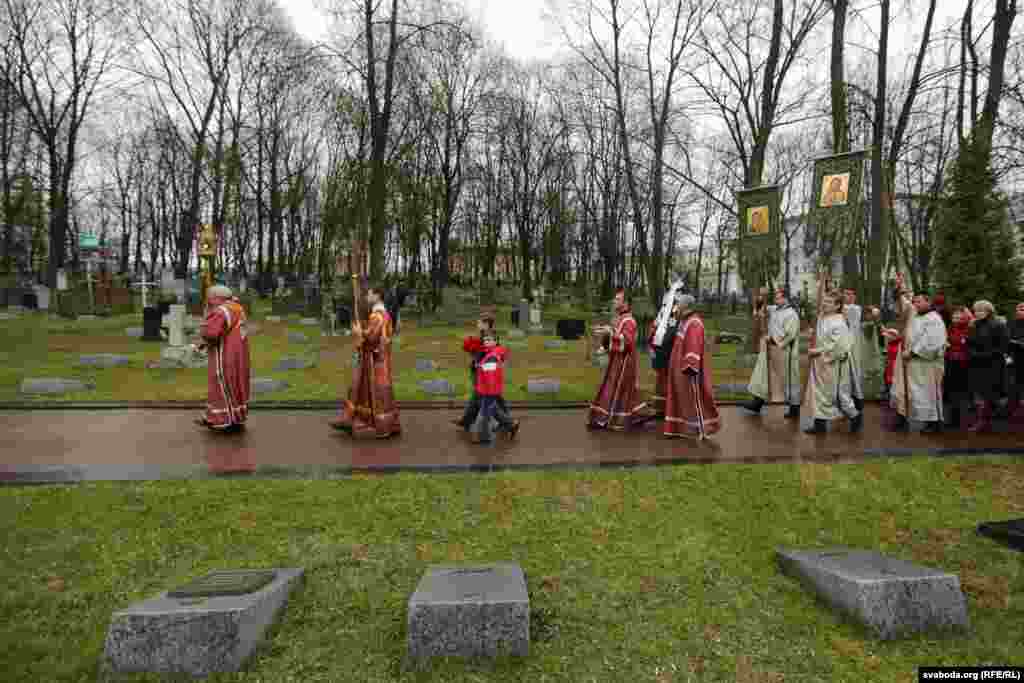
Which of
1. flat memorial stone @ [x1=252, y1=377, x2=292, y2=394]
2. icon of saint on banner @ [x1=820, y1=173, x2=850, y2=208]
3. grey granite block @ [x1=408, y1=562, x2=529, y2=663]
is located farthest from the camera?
flat memorial stone @ [x1=252, y1=377, x2=292, y2=394]

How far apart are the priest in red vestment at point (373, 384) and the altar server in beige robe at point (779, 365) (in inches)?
222

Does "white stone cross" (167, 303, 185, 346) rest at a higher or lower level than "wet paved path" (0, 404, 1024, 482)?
higher

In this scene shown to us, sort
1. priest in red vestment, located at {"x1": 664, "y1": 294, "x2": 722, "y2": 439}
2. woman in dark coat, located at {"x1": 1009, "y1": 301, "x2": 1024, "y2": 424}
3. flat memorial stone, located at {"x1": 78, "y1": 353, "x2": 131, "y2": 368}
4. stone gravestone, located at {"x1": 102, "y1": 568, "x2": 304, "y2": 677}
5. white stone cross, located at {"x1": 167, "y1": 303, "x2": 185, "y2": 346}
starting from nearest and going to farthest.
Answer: stone gravestone, located at {"x1": 102, "y1": 568, "x2": 304, "y2": 677} → priest in red vestment, located at {"x1": 664, "y1": 294, "x2": 722, "y2": 439} → woman in dark coat, located at {"x1": 1009, "y1": 301, "x2": 1024, "y2": 424} → flat memorial stone, located at {"x1": 78, "y1": 353, "x2": 131, "y2": 368} → white stone cross, located at {"x1": 167, "y1": 303, "x2": 185, "y2": 346}

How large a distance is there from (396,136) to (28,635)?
90.9 feet

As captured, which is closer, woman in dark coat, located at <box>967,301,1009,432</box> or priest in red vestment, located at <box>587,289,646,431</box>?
priest in red vestment, located at <box>587,289,646,431</box>

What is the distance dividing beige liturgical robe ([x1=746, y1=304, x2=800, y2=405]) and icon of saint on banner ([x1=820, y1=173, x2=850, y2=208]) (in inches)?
66.6

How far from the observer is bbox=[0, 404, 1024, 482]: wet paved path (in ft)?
22.0

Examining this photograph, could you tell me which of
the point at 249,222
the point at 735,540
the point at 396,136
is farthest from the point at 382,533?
the point at 249,222

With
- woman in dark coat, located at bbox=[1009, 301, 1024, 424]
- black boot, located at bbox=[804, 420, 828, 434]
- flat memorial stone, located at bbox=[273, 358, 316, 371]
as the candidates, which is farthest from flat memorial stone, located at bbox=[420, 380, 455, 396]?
woman in dark coat, located at bbox=[1009, 301, 1024, 424]

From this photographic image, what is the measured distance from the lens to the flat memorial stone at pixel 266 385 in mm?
10938

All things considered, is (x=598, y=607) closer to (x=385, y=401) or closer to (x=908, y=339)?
(x=385, y=401)

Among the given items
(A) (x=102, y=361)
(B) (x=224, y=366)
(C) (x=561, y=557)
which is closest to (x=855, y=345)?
(C) (x=561, y=557)

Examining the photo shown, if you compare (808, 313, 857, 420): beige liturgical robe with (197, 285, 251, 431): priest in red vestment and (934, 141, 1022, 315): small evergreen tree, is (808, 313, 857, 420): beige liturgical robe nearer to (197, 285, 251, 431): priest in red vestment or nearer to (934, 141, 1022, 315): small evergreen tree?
(934, 141, 1022, 315): small evergreen tree

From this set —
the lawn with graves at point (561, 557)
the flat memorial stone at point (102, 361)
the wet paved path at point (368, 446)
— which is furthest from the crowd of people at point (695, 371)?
the flat memorial stone at point (102, 361)
